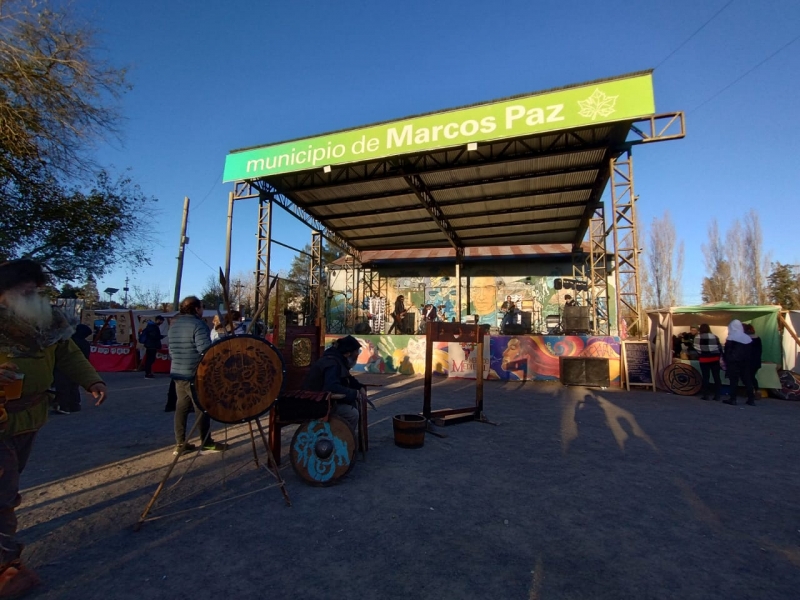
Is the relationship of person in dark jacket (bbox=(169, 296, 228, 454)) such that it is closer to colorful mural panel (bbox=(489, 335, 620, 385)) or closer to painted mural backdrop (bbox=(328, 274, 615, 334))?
colorful mural panel (bbox=(489, 335, 620, 385))

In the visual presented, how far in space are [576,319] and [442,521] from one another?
1302 cm

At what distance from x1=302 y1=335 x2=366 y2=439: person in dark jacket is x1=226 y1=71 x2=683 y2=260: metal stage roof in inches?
352

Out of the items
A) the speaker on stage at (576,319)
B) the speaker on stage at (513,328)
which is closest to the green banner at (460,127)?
the speaker on stage at (576,319)

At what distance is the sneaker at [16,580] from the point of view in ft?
6.86

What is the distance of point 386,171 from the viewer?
46.2ft

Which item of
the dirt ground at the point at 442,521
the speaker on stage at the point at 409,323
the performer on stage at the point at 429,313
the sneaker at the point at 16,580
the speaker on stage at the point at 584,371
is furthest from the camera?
the speaker on stage at the point at 409,323

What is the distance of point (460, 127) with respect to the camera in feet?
37.4

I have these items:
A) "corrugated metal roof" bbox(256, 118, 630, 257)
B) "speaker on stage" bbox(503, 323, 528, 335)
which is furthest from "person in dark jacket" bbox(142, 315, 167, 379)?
"speaker on stage" bbox(503, 323, 528, 335)

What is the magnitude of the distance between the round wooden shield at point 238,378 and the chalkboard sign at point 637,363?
33.3 ft

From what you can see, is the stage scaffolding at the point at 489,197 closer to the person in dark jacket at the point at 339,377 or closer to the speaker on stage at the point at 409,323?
the speaker on stage at the point at 409,323

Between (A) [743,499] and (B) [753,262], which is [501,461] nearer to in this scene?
(A) [743,499]

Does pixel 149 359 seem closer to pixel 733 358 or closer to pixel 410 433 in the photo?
pixel 410 433

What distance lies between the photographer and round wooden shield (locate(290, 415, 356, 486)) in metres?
3.74

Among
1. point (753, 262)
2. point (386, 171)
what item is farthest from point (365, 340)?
point (753, 262)
